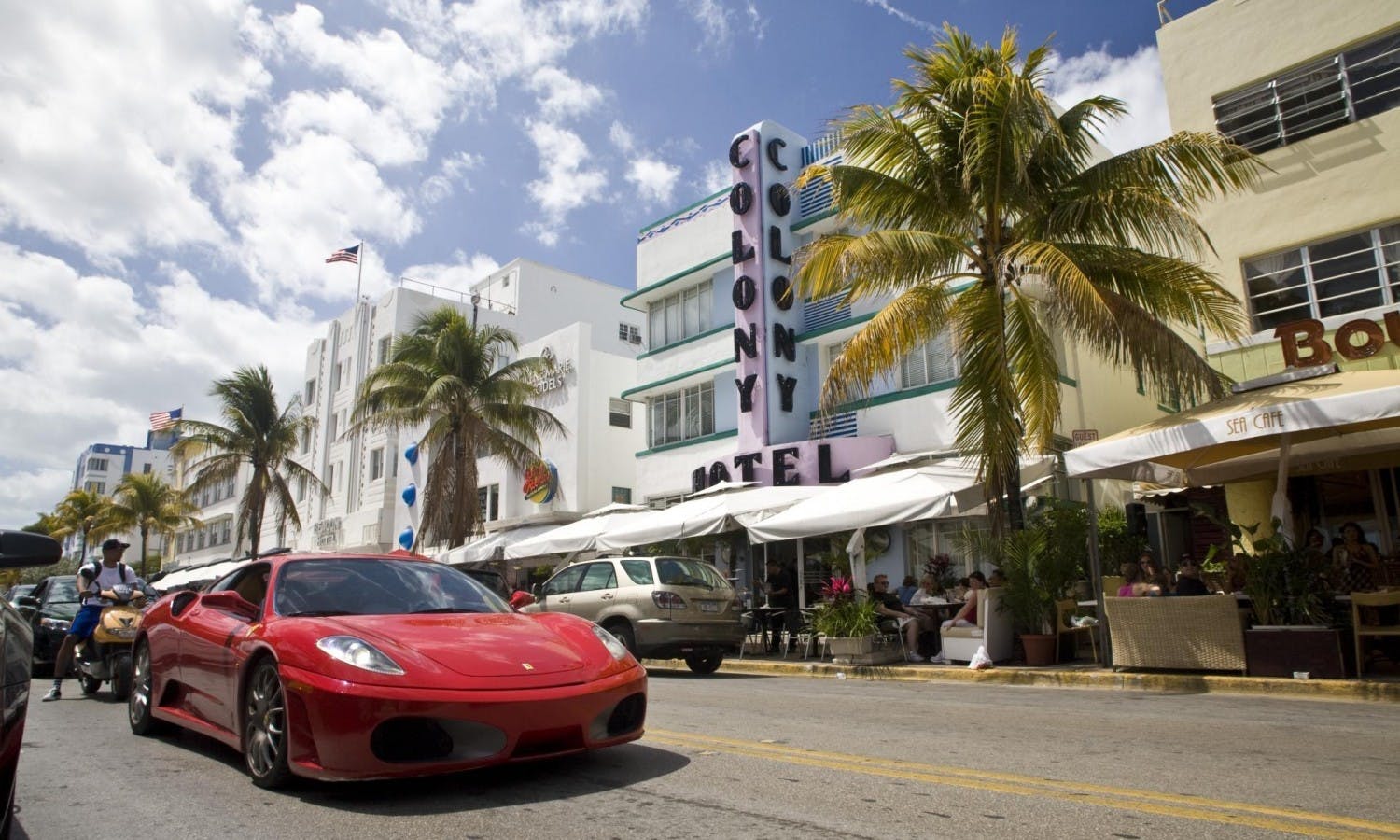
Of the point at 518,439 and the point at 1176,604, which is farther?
the point at 518,439

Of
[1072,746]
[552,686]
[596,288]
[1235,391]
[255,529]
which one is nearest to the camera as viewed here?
[552,686]

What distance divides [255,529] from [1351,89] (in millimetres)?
31500

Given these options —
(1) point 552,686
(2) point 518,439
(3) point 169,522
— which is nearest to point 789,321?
(2) point 518,439

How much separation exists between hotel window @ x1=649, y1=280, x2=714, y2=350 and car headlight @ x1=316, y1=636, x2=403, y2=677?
2076cm

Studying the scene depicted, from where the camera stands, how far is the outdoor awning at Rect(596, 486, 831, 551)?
1452 centimetres

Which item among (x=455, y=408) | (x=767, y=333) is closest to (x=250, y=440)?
(x=455, y=408)

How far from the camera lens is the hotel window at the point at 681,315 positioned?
25.0 meters

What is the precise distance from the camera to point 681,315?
2586 cm

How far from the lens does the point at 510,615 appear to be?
532cm

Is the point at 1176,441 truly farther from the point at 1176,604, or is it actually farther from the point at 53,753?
the point at 53,753

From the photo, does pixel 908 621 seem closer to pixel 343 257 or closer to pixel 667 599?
pixel 667 599

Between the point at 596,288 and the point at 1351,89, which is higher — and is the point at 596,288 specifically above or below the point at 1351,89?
above

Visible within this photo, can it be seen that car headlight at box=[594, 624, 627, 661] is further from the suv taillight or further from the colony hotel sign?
the colony hotel sign

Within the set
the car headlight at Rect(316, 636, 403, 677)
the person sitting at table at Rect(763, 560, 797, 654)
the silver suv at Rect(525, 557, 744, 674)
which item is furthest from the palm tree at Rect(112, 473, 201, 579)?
the car headlight at Rect(316, 636, 403, 677)
